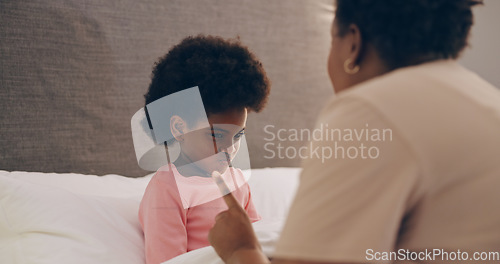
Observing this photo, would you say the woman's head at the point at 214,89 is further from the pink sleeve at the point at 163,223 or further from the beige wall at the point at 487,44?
the beige wall at the point at 487,44

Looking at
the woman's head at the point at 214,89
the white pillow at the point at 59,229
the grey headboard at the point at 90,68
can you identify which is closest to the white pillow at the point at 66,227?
the white pillow at the point at 59,229

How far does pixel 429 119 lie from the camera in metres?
0.48

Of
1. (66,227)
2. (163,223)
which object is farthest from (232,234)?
(66,227)

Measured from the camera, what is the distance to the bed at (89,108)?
1.04 m

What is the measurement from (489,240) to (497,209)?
34 mm

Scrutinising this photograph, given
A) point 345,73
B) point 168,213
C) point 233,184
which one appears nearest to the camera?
point 345,73

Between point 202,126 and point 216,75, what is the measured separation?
0.39 feet

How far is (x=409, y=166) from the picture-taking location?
17.6 inches

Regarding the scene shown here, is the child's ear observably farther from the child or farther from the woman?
the woman

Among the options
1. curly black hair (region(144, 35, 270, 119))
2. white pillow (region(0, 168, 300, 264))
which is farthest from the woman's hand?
curly black hair (region(144, 35, 270, 119))

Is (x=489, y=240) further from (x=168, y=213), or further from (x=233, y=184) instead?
(x=233, y=184)

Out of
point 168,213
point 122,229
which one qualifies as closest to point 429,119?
point 168,213

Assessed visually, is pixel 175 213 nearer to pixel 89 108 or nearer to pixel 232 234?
pixel 232 234

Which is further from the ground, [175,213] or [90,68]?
[90,68]
